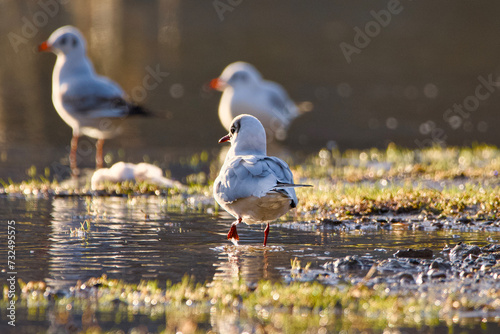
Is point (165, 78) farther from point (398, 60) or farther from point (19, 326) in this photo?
point (19, 326)

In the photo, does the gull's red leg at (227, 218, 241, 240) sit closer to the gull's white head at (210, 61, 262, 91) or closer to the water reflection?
the water reflection

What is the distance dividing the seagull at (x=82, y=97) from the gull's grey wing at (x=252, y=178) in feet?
24.2

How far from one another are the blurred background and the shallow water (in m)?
4.79

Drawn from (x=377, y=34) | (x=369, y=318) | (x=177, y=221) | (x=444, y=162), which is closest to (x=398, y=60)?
(x=377, y=34)

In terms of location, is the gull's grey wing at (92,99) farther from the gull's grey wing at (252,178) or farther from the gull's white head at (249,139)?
the gull's grey wing at (252,178)

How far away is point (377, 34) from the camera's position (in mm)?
45875

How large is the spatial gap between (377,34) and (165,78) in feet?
58.7

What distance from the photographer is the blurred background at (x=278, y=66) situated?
20.9 metres

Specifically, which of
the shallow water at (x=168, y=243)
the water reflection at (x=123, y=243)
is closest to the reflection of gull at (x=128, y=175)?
the water reflection at (x=123, y=243)

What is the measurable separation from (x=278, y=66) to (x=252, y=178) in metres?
27.7

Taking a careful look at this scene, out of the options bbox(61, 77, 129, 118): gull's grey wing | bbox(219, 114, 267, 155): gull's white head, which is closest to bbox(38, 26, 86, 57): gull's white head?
bbox(61, 77, 129, 118): gull's grey wing

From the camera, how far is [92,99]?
1486cm

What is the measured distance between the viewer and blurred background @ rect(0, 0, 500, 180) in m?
20.9

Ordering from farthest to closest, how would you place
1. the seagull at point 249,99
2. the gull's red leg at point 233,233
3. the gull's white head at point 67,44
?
the seagull at point 249,99 < the gull's white head at point 67,44 < the gull's red leg at point 233,233
